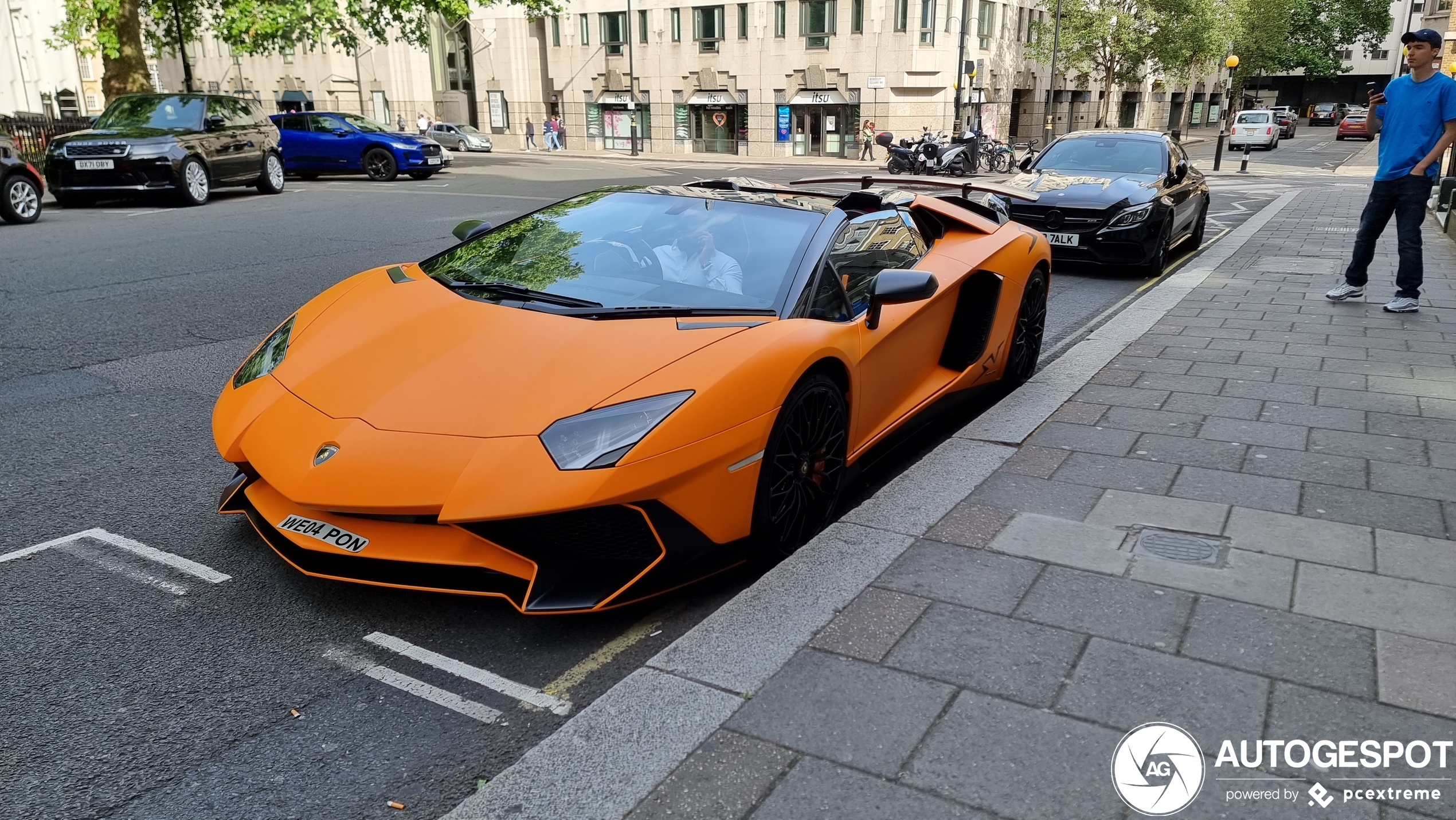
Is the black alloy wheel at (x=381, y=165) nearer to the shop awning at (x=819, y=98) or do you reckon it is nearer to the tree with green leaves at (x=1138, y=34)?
the shop awning at (x=819, y=98)

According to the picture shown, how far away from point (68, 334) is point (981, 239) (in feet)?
18.9

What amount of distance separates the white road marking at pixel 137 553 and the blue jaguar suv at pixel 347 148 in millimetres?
19725

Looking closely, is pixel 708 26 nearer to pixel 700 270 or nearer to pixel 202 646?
pixel 700 270

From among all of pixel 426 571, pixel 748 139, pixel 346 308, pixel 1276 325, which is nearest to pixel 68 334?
pixel 346 308

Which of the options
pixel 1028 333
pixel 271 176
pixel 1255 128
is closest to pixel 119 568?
pixel 1028 333

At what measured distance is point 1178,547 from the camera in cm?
352

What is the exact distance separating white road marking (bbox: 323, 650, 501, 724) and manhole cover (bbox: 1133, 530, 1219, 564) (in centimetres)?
216

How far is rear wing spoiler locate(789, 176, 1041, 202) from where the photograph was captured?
225 inches

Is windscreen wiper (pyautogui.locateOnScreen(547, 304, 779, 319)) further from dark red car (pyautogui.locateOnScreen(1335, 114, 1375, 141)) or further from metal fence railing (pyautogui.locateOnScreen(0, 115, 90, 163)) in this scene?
dark red car (pyautogui.locateOnScreen(1335, 114, 1375, 141))

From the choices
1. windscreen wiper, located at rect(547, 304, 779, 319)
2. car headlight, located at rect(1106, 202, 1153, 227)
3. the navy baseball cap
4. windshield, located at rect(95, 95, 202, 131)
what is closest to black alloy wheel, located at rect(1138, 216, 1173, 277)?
car headlight, located at rect(1106, 202, 1153, 227)

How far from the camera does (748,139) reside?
156 ft

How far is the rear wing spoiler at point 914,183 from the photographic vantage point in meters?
5.71

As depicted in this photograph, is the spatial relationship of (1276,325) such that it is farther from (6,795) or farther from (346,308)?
(6,795)

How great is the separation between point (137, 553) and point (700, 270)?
2154mm
